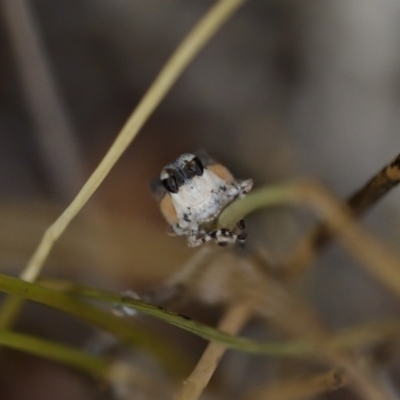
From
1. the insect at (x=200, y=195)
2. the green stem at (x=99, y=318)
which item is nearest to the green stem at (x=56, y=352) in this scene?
the green stem at (x=99, y=318)

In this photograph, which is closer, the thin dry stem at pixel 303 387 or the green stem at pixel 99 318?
the green stem at pixel 99 318

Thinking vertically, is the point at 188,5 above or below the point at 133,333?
above

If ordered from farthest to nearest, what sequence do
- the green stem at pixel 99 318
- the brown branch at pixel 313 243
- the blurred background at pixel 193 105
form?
the blurred background at pixel 193 105
the brown branch at pixel 313 243
the green stem at pixel 99 318

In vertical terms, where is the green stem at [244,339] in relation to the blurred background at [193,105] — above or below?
below

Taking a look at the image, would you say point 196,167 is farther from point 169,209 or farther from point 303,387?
point 303,387

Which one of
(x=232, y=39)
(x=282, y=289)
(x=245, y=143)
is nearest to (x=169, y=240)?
(x=282, y=289)

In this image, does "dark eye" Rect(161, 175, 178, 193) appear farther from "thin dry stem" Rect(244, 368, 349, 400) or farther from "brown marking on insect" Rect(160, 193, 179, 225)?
"thin dry stem" Rect(244, 368, 349, 400)

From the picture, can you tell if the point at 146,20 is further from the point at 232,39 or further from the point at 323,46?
the point at 323,46

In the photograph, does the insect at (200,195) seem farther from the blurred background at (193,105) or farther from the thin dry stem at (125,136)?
the blurred background at (193,105)
